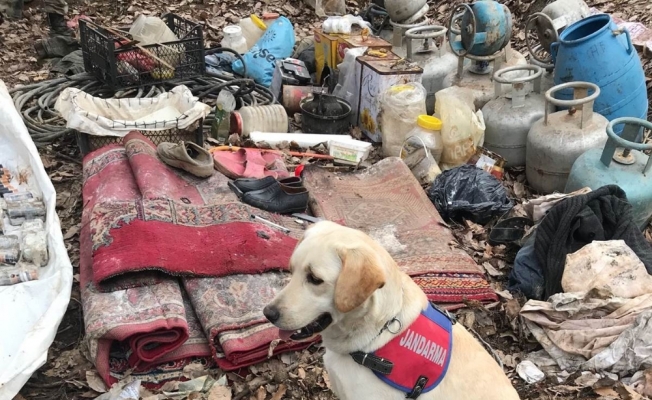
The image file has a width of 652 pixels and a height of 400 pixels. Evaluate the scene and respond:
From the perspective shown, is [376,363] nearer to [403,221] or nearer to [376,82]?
[403,221]

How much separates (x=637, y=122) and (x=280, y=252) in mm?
3212

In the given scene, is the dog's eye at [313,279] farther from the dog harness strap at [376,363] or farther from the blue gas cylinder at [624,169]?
the blue gas cylinder at [624,169]

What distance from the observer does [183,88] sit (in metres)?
6.34

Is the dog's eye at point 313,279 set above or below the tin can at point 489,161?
above

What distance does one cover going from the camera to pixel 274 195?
5.18m

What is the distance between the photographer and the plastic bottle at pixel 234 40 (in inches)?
334

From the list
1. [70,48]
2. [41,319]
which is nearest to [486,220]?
[41,319]

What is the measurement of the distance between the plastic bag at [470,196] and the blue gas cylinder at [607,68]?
1476 millimetres

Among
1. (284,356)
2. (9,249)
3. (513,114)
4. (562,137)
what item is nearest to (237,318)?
(284,356)

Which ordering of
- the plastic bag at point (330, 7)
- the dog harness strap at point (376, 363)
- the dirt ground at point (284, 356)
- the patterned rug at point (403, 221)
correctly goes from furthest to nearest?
the plastic bag at point (330, 7) → the patterned rug at point (403, 221) → the dirt ground at point (284, 356) → the dog harness strap at point (376, 363)

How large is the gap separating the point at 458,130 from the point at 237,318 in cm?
331

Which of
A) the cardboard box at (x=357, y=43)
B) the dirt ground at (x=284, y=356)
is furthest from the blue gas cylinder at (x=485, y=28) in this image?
the dirt ground at (x=284, y=356)

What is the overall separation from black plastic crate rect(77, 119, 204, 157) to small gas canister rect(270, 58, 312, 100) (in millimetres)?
1807

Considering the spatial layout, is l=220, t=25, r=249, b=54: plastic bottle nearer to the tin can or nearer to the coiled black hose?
the coiled black hose
